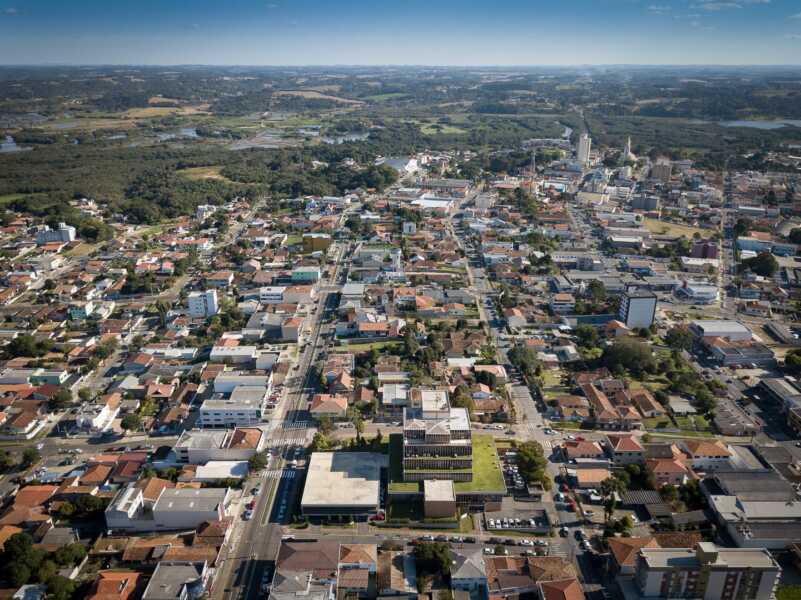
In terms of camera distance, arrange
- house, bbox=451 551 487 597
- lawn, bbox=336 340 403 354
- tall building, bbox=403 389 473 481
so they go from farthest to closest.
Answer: lawn, bbox=336 340 403 354 < tall building, bbox=403 389 473 481 < house, bbox=451 551 487 597

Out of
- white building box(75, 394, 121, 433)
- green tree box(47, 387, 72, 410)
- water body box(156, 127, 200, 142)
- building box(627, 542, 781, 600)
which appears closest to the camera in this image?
building box(627, 542, 781, 600)

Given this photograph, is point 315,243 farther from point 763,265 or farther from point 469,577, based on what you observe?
point 469,577

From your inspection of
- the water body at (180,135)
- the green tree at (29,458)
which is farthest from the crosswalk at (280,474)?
the water body at (180,135)

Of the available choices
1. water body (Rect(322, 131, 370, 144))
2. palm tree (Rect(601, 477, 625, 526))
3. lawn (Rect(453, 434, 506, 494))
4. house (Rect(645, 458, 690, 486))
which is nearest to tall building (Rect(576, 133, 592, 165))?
water body (Rect(322, 131, 370, 144))

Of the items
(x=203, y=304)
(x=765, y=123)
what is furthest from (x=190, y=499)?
(x=765, y=123)

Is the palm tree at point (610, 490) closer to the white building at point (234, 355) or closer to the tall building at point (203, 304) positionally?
the white building at point (234, 355)

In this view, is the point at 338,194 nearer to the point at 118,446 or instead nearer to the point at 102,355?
the point at 102,355

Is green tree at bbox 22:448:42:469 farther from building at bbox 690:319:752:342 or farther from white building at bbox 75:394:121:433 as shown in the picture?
building at bbox 690:319:752:342
